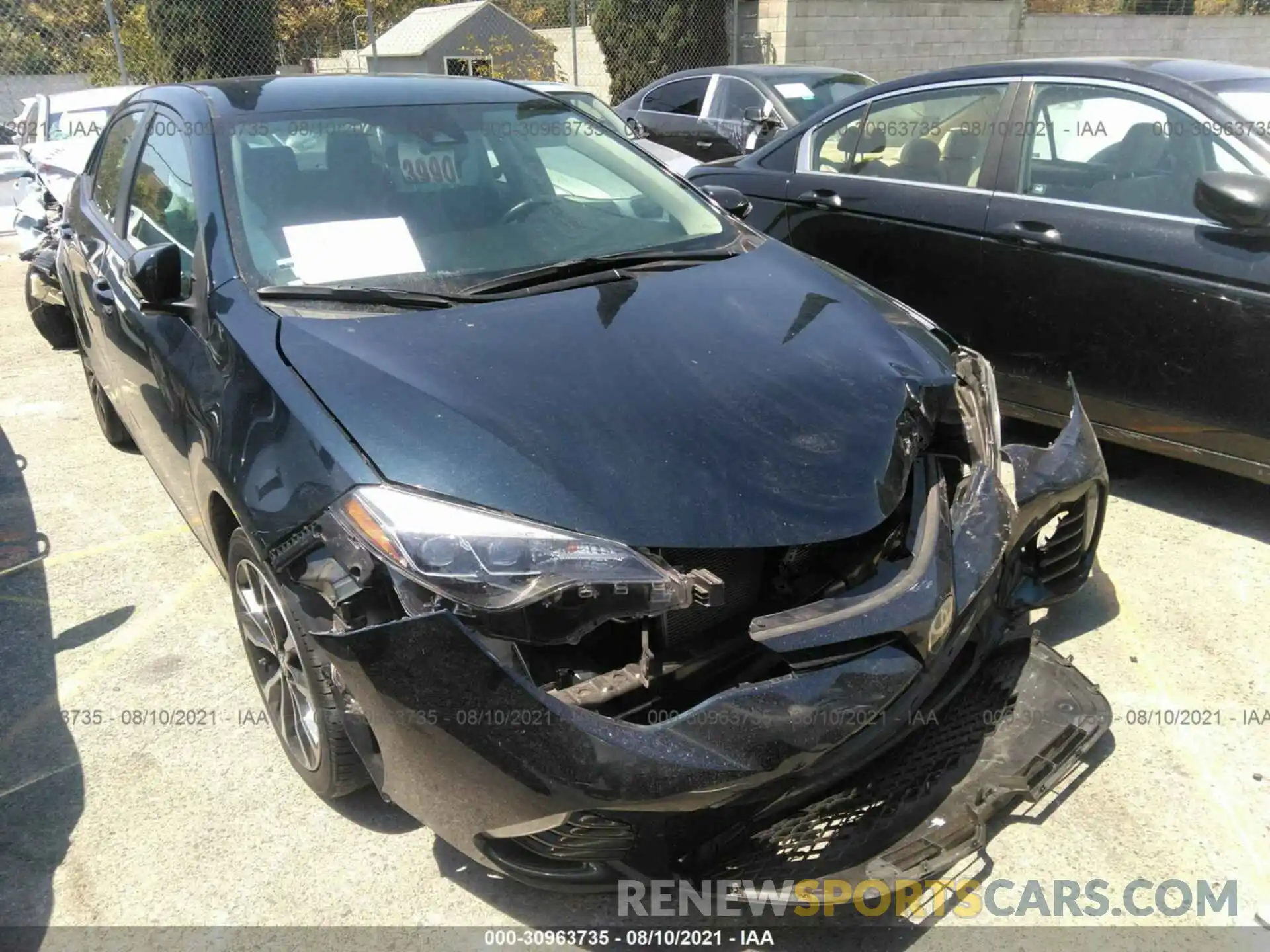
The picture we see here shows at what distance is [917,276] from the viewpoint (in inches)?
176

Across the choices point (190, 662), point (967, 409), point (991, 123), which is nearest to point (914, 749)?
point (967, 409)

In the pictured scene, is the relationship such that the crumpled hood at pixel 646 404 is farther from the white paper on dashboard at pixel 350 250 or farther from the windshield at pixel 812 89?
the windshield at pixel 812 89

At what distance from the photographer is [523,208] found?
10.5 ft

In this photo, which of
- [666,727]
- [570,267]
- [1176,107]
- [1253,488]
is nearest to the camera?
[666,727]

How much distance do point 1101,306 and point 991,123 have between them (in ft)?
3.28

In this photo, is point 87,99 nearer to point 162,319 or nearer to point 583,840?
point 162,319

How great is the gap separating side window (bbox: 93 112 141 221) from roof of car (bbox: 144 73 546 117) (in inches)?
8.0

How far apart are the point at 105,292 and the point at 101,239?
18.6 inches

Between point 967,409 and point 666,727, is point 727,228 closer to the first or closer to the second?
point 967,409

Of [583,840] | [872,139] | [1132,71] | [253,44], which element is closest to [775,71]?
[872,139]

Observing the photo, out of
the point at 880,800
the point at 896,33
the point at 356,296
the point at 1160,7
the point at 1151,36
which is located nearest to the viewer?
the point at 880,800

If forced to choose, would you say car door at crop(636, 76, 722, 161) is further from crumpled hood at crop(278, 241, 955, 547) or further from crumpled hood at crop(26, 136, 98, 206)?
crumpled hood at crop(278, 241, 955, 547)

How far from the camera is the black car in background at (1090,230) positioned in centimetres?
354

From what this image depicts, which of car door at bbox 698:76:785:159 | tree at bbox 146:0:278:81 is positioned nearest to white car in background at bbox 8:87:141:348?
car door at bbox 698:76:785:159
